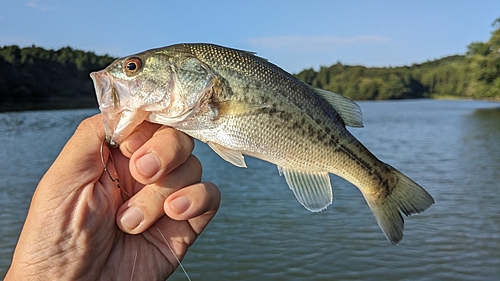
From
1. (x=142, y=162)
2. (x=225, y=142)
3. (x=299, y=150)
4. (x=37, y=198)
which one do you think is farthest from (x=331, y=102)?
(x=37, y=198)

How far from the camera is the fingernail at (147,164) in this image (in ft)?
9.64

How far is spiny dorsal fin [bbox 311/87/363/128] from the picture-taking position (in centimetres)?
344

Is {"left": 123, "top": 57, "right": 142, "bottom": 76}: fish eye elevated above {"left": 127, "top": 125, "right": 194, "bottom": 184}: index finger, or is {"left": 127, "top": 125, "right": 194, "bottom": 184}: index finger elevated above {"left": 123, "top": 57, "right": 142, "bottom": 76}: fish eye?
{"left": 123, "top": 57, "right": 142, "bottom": 76}: fish eye

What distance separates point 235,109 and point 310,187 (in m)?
0.87

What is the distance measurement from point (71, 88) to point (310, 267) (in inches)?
Result: 3863

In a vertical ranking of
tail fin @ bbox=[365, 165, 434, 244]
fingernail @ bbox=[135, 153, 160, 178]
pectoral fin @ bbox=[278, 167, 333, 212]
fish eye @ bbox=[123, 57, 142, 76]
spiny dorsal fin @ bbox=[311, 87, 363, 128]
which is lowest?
tail fin @ bbox=[365, 165, 434, 244]

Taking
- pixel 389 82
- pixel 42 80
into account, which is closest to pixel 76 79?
pixel 42 80

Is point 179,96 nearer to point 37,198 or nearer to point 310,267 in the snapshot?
point 37,198

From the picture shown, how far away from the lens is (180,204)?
3195 mm

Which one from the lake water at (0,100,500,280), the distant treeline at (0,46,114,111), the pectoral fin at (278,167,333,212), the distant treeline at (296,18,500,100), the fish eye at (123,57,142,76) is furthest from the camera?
the distant treeline at (296,18,500,100)

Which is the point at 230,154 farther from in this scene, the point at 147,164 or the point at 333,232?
the point at 333,232

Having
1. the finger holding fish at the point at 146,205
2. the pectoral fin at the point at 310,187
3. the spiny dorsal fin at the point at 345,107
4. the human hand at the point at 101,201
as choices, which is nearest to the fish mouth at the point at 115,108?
the human hand at the point at 101,201

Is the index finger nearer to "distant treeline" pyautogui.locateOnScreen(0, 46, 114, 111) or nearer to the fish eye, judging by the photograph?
the fish eye

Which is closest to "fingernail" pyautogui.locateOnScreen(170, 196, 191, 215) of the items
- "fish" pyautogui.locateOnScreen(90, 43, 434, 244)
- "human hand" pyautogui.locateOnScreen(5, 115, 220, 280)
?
"human hand" pyautogui.locateOnScreen(5, 115, 220, 280)
